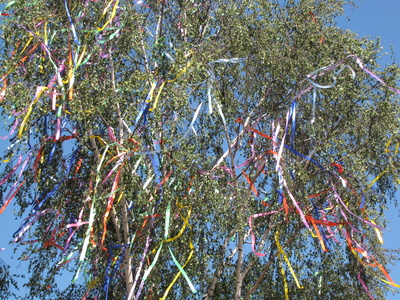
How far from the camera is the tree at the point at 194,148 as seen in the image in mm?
10430

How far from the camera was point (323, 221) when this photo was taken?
11195mm

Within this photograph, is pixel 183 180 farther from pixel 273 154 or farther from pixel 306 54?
pixel 306 54

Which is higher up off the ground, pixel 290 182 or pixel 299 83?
pixel 299 83

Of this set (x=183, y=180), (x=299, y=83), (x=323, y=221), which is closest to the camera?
(x=183, y=180)

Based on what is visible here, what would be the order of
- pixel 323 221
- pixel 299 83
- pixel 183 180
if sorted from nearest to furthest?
pixel 183 180 → pixel 323 221 → pixel 299 83

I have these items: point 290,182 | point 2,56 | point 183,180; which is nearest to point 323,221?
point 290,182

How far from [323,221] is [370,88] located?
2.36m

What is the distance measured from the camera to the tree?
1043 cm

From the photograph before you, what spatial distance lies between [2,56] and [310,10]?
5.02 m

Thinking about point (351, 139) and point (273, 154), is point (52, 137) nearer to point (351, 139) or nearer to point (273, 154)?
point (273, 154)

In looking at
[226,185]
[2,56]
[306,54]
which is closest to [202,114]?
[226,185]

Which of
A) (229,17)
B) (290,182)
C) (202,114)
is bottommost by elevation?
(290,182)

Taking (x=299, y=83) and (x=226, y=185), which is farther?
(x=299, y=83)

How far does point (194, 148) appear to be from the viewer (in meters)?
10.8
